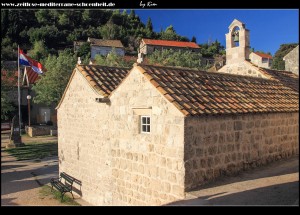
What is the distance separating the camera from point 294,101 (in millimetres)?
10500

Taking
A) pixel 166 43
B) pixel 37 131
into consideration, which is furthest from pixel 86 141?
pixel 166 43

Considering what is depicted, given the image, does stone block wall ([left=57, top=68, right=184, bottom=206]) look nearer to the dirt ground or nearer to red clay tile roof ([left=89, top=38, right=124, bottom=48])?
the dirt ground

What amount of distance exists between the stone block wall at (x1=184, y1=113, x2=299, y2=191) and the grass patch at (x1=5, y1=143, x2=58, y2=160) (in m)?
15.3

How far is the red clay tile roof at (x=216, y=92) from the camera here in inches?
290

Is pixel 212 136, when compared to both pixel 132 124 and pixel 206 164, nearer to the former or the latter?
pixel 206 164

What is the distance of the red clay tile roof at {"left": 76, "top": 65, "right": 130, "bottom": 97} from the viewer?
1052 cm

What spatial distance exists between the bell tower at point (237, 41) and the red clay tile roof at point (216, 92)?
8.71 feet

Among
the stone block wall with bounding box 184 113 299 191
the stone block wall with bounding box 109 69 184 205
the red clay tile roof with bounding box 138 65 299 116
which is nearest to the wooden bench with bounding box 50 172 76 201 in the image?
the stone block wall with bounding box 109 69 184 205

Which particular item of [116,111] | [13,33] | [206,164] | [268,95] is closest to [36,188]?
[116,111]

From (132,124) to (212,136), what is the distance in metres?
2.23

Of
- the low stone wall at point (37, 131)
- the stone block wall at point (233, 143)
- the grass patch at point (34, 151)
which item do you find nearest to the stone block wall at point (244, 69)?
the stone block wall at point (233, 143)

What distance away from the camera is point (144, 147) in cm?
784

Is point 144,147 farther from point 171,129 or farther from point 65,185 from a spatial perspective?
point 65,185

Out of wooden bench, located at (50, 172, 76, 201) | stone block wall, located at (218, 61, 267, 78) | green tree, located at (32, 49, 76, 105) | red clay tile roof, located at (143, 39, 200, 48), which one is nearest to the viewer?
wooden bench, located at (50, 172, 76, 201)
